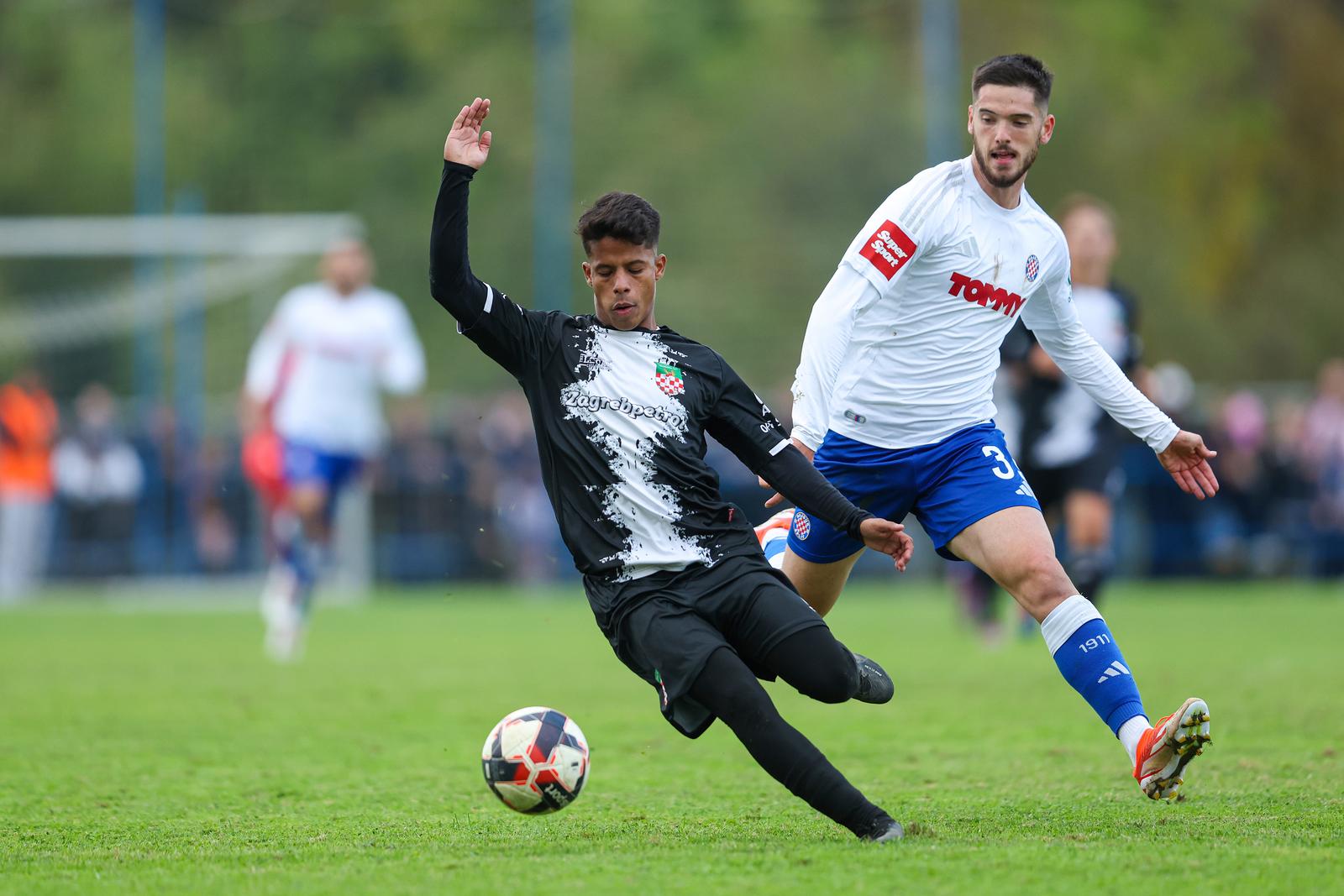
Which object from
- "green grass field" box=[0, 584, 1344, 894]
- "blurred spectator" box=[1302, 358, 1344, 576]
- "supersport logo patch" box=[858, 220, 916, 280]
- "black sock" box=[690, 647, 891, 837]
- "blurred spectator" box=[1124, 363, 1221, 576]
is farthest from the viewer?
"blurred spectator" box=[1124, 363, 1221, 576]

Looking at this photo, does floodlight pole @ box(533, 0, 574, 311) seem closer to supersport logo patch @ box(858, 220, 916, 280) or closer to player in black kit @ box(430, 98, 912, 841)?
supersport logo patch @ box(858, 220, 916, 280)

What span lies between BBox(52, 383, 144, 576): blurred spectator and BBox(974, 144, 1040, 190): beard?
1722cm

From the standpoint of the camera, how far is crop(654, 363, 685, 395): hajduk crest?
5.16 m

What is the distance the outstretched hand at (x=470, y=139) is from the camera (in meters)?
5.04

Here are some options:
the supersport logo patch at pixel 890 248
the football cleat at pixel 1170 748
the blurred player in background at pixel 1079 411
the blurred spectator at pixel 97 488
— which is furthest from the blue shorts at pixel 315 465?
the blurred spectator at pixel 97 488

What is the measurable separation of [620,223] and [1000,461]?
1556 millimetres

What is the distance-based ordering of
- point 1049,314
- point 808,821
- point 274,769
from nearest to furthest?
point 808,821 < point 1049,314 < point 274,769

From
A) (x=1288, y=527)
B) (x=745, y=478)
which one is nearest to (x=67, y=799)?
(x=745, y=478)

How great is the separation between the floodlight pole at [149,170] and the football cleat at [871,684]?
1769 cm

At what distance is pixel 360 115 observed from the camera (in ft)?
84.2

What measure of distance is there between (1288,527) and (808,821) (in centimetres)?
1656

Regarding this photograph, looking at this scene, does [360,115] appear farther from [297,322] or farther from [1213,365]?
[1213,365]

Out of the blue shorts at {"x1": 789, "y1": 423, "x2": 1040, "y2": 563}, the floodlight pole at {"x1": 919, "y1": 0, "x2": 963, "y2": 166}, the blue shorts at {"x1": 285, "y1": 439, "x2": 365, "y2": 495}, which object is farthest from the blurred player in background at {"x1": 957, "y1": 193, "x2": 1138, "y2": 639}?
the floodlight pole at {"x1": 919, "y1": 0, "x2": 963, "y2": 166}

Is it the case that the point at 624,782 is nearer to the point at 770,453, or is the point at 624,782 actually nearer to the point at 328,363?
the point at 770,453
